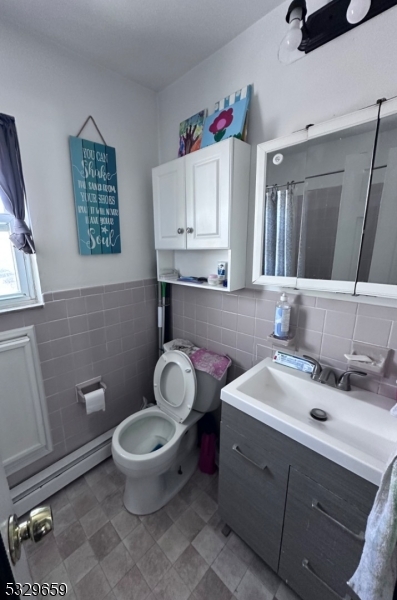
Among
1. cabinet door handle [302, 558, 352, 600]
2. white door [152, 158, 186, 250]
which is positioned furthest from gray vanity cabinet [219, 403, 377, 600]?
white door [152, 158, 186, 250]

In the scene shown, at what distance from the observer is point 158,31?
1.18 m

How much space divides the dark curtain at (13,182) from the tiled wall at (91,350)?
1.10 ft

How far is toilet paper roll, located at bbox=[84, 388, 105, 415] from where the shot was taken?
→ 151 centimetres

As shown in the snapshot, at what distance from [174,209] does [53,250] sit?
0.72m

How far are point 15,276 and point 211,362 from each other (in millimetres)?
1193

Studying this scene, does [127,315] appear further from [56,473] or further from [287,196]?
[287,196]

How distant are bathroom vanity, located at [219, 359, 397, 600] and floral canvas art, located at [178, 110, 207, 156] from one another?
1.33 meters

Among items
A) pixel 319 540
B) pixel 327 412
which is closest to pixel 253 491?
pixel 319 540

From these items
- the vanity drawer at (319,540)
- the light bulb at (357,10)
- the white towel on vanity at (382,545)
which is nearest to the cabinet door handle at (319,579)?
the vanity drawer at (319,540)

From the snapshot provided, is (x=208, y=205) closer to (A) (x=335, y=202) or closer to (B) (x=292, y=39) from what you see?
(A) (x=335, y=202)

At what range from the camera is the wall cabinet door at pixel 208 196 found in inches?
47.9

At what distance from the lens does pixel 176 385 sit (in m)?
1.55

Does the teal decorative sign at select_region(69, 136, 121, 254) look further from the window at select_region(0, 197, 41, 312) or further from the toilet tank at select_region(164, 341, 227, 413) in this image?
the toilet tank at select_region(164, 341, 227, 413)

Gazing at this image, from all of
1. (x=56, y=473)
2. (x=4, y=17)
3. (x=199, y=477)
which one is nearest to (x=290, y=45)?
(x=4, y=17)
